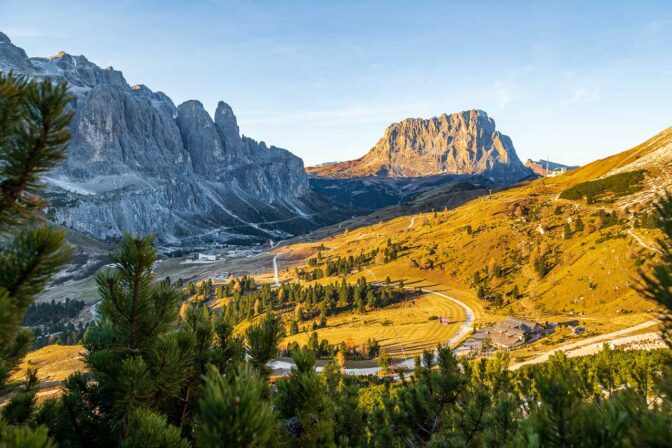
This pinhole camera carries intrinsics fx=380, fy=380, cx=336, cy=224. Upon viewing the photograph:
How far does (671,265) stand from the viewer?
8.56 ft

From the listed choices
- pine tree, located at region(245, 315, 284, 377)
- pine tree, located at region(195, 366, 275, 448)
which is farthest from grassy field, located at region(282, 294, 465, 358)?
pine tree, located at region(195, 366, 275, 448)

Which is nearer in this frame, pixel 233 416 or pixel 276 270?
pixel 233 416

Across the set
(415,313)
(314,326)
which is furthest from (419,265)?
(314,326)

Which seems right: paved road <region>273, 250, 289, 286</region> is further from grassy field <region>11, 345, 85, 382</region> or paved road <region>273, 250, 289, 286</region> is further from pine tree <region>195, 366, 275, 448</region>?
pine tree <region>195, 366, 275, 448</region>

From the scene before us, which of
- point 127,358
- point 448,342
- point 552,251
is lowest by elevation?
point 448,342

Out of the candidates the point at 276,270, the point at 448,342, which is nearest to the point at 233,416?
the point at 448,342

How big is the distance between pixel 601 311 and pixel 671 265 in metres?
71.6

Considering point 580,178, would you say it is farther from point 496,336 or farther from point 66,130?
point 66,130

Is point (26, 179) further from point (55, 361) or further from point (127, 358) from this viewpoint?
point (55, 361)

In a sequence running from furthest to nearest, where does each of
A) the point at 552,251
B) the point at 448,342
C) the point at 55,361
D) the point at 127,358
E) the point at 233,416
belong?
the point at 552,251 < the point at 448,342 < the point at 55,361 < the point at 127,358 < the point at 233,416

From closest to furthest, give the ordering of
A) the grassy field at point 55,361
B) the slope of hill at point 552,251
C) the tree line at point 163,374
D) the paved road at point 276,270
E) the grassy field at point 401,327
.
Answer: the tree line at point 163,374
the grassy field at point 55,361
the slope of hill at point 552,251
the grassy field at point 401,327
the paved road at point 276,270

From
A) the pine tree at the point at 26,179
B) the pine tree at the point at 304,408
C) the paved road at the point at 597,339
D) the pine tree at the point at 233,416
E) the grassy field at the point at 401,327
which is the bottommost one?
the grassy field at the point at 401,327

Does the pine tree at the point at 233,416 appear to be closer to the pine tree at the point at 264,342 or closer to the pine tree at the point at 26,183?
the pine tree at the point at 26,183

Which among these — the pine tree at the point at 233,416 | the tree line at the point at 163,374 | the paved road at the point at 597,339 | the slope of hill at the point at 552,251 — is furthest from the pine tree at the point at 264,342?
the slope of hill at the point at 552,251
